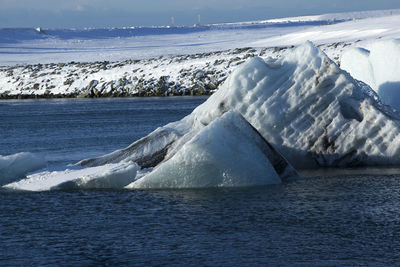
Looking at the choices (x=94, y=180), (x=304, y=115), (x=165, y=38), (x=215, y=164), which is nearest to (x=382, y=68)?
(x=304, y=115)

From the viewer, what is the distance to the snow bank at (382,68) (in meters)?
17.6

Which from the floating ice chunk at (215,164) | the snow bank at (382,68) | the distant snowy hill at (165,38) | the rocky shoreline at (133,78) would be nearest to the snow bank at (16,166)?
the floating ice chunk at (215,164)

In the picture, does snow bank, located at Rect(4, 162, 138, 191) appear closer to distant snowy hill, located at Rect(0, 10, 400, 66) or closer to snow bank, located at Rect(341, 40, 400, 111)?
snow bank, located at Rect(341, 40, 400, 111)

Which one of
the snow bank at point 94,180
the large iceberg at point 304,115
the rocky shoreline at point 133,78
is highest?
the large iceberg at point 304,115

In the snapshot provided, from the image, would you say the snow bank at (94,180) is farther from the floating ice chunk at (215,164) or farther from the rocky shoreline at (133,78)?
the rocky shoreline at (133,78)

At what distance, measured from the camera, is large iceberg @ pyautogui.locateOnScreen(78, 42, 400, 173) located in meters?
14.5

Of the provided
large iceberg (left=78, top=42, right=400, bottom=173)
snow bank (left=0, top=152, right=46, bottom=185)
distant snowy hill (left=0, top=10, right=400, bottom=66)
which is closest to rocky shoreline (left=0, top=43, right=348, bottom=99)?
distant snowy hill (left=0, top=10, right=400, bottom=66)

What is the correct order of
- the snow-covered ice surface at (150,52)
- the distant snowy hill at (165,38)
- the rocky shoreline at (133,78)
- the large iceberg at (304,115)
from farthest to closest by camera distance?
the distant snowy hill at (165,38) < the snow-covered ice surface at (150,52) < the rocky shoreline at (133,78) < the large iceberg at (304,115)

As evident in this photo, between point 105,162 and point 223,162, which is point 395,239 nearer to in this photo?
point 223,162

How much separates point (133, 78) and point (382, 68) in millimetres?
34662

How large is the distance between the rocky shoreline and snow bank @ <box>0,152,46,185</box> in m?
32.3

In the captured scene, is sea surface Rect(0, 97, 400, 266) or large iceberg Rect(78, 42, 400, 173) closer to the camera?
sea surface Rect(0, 97, 400, 266)

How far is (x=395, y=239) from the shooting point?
8.92 meters

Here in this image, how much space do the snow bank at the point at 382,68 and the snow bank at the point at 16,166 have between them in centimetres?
803
